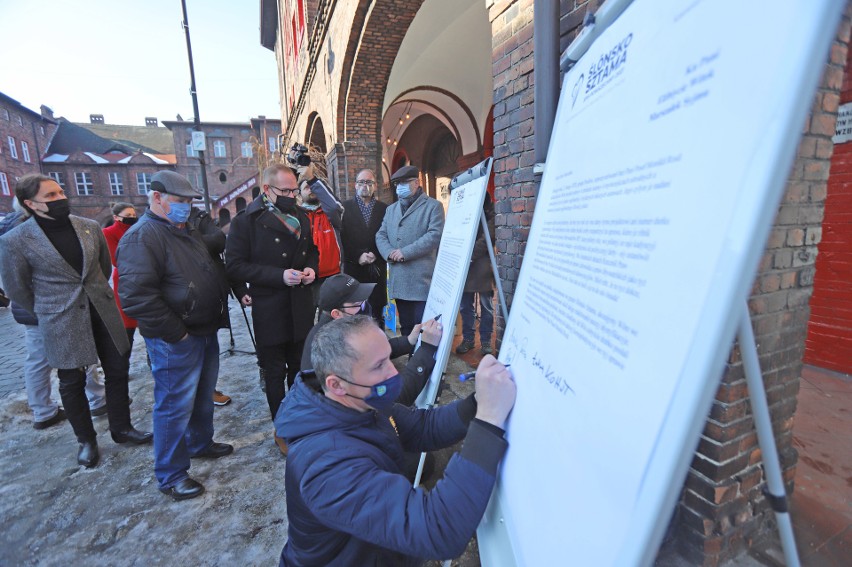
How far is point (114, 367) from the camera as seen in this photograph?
3.05 meters

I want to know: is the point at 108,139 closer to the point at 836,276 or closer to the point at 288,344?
the point at 288,344

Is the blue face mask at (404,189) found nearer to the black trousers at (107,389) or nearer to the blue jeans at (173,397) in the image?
the blue jeans at (173,397)

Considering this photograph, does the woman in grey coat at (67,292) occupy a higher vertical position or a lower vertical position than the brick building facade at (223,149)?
lower

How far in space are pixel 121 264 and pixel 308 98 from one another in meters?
10.4

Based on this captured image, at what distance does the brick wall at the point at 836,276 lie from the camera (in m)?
3.27

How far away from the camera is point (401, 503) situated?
40.6 inches

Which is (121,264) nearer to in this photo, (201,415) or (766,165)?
(201,415)

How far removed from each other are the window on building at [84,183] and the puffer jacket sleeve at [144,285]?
40204 mm

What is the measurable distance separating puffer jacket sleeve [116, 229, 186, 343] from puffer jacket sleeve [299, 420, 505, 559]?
5.40 feet

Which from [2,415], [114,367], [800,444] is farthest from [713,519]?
[2,415]

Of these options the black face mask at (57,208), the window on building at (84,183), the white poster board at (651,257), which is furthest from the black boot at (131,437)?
the window on building at (84,183)

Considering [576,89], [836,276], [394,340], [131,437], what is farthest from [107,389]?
[836,276]

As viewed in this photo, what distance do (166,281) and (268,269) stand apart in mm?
629

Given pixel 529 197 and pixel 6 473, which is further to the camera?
pixel 6 473
